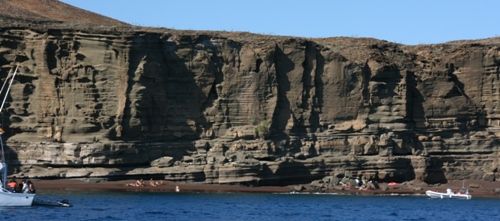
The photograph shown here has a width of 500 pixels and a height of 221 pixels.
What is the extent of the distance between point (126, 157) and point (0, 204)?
66.1 feet

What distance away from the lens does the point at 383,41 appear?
8412 cm

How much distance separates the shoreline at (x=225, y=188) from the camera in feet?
230

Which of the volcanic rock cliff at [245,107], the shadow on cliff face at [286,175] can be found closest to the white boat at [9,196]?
the volcanic rock cliff at [245,107]

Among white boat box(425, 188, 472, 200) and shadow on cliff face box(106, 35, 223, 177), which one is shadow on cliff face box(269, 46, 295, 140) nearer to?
shadow on cliff face box(106, 35, 223, 177)

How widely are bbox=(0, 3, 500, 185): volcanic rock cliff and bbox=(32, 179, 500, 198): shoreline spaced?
0.72 metres

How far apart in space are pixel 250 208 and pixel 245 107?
2015 centimetres

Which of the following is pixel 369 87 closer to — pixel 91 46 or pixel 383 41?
pixel 383 41

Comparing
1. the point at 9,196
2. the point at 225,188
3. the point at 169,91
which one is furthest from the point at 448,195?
the point at 9,196

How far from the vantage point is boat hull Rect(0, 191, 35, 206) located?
174ft

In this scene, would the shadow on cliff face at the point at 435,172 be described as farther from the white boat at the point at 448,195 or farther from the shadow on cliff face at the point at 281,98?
the shadow on cliff face at the point at 281,98

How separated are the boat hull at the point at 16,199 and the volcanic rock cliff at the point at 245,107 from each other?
17.1 metres

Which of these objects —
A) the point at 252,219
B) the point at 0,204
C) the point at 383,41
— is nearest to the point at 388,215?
the point at 252,219

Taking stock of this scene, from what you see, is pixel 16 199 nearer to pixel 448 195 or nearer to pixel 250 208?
pixel 250 208

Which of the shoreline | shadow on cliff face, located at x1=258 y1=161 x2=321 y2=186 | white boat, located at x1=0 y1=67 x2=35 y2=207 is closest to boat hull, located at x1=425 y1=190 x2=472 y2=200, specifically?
the shoreline
